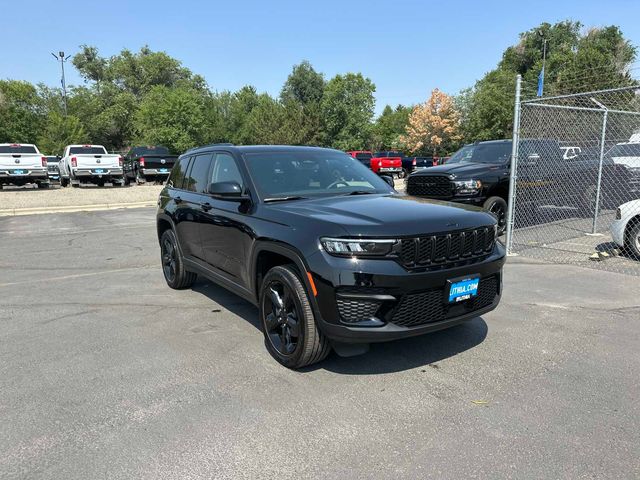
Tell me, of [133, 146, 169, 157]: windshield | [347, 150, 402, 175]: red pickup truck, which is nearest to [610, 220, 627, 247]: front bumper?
[347, 150, 402, 175]: red pickup truck

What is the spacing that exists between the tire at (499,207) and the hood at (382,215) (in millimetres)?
5409

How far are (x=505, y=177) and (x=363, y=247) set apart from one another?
727cm

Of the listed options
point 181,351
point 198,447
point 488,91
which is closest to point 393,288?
point 198,447

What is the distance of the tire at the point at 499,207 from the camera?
9211 mm

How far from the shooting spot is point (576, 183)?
35.1 ft

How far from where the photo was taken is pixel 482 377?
3627 mm

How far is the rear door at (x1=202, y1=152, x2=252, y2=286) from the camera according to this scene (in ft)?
14.3

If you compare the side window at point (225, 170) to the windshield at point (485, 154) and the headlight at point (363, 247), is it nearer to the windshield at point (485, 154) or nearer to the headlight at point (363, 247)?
the headlight at point (363, 247)

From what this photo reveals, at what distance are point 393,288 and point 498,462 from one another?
120cm

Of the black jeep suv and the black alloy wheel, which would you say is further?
the black alloy wheel

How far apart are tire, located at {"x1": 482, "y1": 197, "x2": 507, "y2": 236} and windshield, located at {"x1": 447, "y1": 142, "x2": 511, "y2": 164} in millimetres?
1000

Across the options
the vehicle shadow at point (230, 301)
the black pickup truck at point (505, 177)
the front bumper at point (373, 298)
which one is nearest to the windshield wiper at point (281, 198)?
the front bumper at point (373, 298)

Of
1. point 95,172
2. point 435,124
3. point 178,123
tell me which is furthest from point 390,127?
point 95,172

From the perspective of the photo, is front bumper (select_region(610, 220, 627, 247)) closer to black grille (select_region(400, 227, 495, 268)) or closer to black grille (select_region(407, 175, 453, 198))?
black grille (select_region(407, 175, 453, 198))
